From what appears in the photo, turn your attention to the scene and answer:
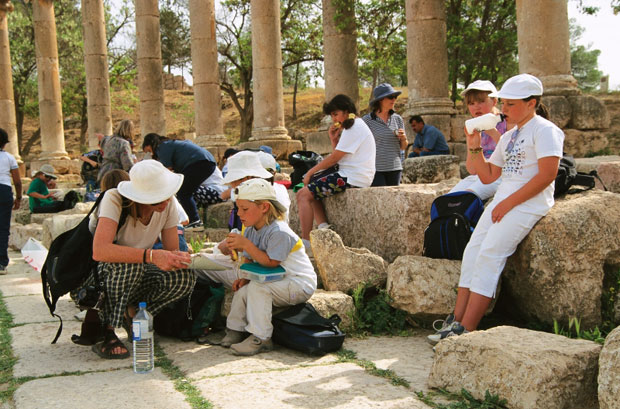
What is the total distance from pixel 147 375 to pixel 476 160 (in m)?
2.87

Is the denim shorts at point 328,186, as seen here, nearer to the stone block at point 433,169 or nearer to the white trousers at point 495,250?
the stone block at point 433,169

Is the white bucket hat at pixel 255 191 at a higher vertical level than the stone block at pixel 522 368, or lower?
higher

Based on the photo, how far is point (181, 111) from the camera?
136 feet

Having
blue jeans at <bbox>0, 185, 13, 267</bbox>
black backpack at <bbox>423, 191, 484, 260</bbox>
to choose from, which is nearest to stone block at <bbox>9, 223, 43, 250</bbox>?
blue jeans at <bbox>0, 185, 13, 267</bbox>

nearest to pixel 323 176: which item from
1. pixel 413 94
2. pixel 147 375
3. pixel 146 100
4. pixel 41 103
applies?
pixel 147 375

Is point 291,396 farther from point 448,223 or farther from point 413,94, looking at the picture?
point 413,94

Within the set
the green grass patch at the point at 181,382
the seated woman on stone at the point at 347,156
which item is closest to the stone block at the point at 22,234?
the seated woman on stone at the point at 347,156

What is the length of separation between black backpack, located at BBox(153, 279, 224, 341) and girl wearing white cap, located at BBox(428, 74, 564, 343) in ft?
5.69

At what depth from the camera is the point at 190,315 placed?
519 centimetres

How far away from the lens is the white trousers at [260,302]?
4.76 meters

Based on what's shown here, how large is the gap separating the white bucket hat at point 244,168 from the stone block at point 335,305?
135 cm

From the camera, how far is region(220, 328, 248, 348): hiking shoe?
490cm

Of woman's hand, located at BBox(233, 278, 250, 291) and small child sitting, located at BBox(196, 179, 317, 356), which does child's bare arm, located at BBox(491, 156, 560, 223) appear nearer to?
small child sitting, located at BBox(196, 179, 317, 356)

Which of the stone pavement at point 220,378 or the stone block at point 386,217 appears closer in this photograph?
the stone pavement at point 220,378
